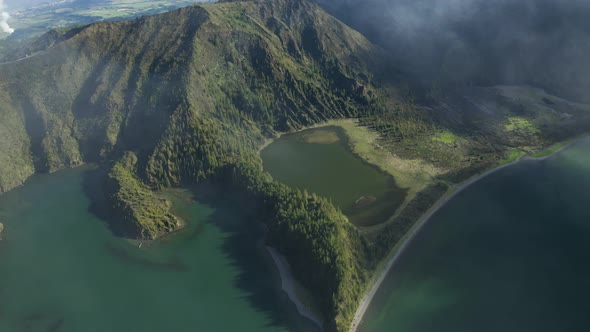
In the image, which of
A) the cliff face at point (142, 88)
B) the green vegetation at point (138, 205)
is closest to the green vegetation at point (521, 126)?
the cliff face at point (142, 88)

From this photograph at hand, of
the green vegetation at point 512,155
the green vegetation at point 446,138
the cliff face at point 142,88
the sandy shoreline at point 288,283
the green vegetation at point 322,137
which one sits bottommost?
the sandy shoreline at point 288,283

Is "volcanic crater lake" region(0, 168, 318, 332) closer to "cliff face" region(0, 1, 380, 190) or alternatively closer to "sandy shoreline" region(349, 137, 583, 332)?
"sandy shoreline" region(349, 137, 583, 332)

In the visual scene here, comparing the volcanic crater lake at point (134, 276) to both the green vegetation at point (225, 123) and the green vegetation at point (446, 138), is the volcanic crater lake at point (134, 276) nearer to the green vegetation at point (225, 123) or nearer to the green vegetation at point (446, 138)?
the green vegetation at point (225, 123)

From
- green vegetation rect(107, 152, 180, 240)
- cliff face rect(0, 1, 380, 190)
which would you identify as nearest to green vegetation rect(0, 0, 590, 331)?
green vegetation rect(107, 152, 180, 240)

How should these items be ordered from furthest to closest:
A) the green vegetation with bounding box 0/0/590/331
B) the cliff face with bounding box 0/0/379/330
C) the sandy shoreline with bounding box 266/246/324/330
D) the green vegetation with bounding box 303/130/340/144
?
the green vegetation with bounding box 303/130/340/144 < the cliff face with bounding box 0/0/379/330 < the green vegetation with bounding box 0/0/590/331 < the sandy shoreline with bounding box 266/246/324/330

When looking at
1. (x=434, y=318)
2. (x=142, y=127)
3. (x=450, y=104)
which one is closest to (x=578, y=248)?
(x=434, y=318)

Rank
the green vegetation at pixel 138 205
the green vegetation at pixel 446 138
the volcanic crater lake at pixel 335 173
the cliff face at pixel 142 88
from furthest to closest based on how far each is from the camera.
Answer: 1. the green vegetation at pixel 446 138
2. the cliff face at pixel 142 88
3. the volcanic crater lake at pixel 335 173
4. the green vegetation at pixel 138 205
